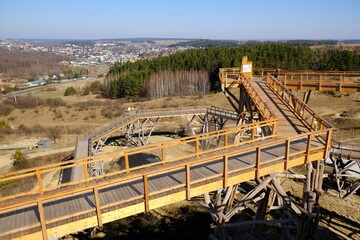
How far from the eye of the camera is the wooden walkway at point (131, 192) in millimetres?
6629

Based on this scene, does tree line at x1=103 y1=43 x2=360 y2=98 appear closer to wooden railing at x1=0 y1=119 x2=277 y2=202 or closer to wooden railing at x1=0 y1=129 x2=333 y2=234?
wooden railing at x1=0 y1=119 x2=277 y2=202

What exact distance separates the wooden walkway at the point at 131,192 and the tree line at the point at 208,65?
42.2 m

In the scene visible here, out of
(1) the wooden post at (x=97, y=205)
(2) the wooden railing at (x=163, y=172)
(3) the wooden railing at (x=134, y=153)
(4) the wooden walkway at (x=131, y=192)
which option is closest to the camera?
(2) the wooden railing at (x=163, y=172)

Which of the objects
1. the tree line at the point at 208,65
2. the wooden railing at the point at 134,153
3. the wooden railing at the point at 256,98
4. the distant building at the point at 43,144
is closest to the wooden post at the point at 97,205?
the wooden railing at the point at 134,153

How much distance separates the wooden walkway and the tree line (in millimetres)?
42196

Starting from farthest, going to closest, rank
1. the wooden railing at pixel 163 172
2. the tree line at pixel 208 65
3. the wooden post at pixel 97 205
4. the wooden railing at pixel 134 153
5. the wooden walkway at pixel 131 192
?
1. the tree line at pixel 208 65
2. the wooden railing at pixel 134 153
3. the wooden post at pixel 97 205
4. the wooden walkway at pixel 131 192
5. the wooden railing at pixel 163 172

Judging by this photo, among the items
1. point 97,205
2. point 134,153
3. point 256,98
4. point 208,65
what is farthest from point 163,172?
point 208,65

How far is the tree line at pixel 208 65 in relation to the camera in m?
52.8

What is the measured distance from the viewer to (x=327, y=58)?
2114 inches

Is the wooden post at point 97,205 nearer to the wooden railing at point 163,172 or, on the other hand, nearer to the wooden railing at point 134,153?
the wooden railing at point 163,172

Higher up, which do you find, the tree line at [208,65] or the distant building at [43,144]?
the tree line at [208,65]

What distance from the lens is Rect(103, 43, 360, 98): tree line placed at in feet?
173

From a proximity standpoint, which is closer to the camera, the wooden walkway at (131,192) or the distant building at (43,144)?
the wooden walkway at (131,192)

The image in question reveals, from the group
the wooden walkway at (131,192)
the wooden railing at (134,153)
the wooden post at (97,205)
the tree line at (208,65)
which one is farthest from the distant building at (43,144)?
the tree line at (208,65)
